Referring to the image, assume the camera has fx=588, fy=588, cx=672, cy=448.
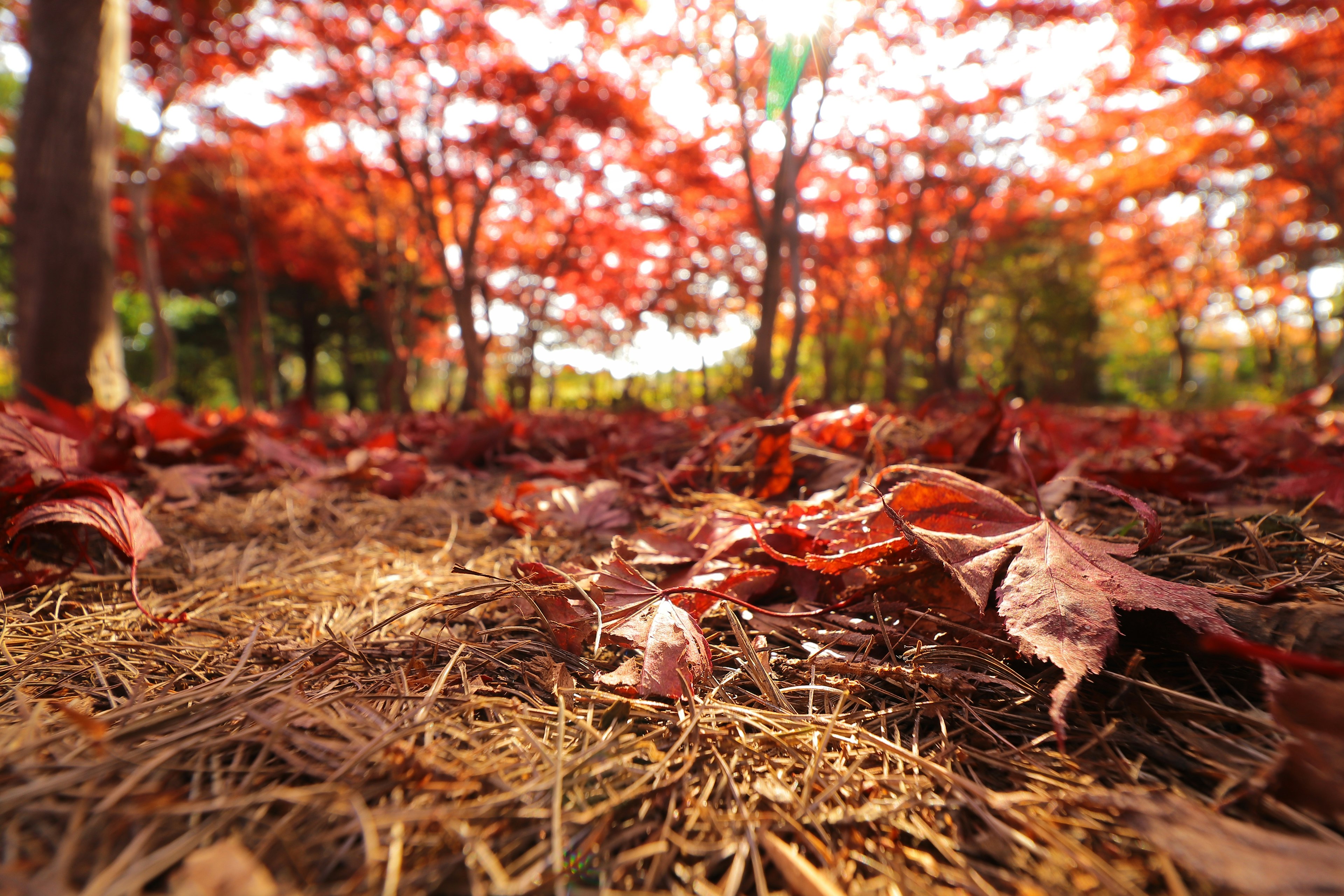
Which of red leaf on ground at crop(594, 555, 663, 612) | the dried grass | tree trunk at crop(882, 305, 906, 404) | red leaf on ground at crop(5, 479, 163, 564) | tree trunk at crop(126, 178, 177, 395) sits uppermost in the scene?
tree trunk at crop(126, 178, 177, 395)

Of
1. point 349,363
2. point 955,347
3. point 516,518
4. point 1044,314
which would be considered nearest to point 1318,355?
point 1044,314

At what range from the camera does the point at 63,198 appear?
2883mm

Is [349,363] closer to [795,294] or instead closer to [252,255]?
[252,255]

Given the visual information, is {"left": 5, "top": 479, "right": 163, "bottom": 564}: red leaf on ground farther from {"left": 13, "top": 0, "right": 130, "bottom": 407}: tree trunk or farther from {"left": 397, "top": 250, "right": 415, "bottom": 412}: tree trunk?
{"left": 397, "top": 250, "right": 415, "bottom": 412}: tree trunk

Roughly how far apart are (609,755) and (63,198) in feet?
13.3

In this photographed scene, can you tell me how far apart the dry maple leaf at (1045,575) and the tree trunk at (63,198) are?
387 centimetres

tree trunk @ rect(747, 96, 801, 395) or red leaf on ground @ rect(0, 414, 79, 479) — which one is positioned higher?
tree trunk @ rect(747, 96, 801, 395)

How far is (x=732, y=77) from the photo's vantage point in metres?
4.97

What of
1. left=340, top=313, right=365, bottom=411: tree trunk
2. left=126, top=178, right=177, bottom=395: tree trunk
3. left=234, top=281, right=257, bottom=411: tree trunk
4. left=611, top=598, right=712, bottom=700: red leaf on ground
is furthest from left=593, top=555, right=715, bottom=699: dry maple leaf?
left=340, top=313, right=365, bottom=411: tree trunk

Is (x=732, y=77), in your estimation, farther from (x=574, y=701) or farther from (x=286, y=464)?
(x=574, y=701)

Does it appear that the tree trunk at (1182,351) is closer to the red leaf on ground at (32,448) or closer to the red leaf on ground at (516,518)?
the red leaf on ground at (516,518)

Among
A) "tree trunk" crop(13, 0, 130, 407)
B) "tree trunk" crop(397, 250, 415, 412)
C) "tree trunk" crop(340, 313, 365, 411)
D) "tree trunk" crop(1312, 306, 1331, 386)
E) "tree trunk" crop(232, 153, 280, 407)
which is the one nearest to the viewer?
"tree trunk" crop(13, 0, 130, 407)

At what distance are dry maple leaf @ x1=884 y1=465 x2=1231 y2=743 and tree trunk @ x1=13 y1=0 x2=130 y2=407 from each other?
3.87 m

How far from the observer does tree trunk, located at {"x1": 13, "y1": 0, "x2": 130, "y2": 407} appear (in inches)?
112
